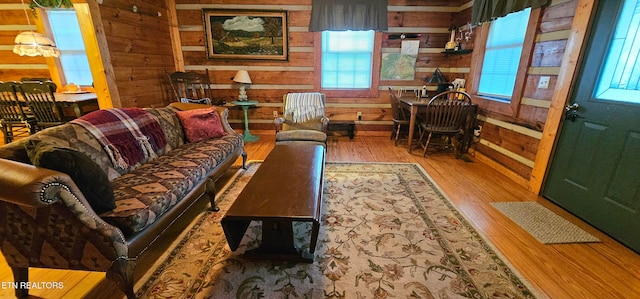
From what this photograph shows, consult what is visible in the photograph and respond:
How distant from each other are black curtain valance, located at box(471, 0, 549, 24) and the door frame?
47 cm

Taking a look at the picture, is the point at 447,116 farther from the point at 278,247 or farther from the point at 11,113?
the point at 11,113

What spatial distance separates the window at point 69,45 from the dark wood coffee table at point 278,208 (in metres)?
4.18

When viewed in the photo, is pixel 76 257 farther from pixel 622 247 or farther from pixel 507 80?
pixel 507 80

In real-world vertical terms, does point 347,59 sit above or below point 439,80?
above

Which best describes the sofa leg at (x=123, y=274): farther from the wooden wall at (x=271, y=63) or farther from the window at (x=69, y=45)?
the window at (x=69, y=45)

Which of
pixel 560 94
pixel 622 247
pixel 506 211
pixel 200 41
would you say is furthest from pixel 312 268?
pixel 200 41

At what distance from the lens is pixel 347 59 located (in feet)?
14.7

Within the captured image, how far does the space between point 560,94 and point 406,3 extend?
275 centimetres

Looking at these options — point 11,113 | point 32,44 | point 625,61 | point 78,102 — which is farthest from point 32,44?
point 625,61

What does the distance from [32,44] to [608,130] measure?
6.17m

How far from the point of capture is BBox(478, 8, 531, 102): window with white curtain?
2904 millimetres

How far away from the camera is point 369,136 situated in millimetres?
4793

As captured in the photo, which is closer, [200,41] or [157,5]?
[157,5]

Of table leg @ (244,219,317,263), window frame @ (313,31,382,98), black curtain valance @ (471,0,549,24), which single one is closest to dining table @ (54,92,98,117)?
table leg @ (244,219,317,263)
